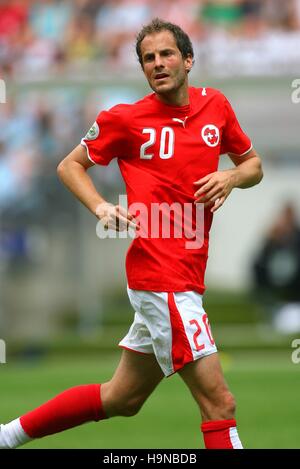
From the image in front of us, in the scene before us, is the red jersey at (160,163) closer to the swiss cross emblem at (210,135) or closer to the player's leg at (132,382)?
the swiss cross emblem at (210,135)

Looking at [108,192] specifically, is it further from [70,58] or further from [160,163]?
[160,163]

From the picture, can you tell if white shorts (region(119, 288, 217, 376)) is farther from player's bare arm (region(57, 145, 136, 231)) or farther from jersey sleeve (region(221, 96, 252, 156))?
jersey sleeve (region(221, 96, 252, 156))

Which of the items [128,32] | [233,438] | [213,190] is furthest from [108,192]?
[233,438]

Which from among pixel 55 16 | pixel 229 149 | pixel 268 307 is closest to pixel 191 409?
pixel 229 149

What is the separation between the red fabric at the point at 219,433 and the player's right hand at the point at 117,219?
3.43 ft

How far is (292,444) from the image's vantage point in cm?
769

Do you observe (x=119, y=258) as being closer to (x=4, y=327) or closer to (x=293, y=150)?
(x=4, y=327)

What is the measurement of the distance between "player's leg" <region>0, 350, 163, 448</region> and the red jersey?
49 centimetres

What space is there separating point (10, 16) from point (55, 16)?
0.80 m

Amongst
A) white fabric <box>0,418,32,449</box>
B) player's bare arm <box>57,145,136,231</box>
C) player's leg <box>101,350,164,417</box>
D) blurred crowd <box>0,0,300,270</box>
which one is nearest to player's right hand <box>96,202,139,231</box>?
player's bare arm <box>57,145,136,231</box>

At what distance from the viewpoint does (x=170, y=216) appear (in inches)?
238

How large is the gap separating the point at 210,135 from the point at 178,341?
1.11m

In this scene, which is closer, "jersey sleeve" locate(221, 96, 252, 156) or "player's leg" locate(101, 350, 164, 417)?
"player's leg" locate(101, 350, 164, 417)

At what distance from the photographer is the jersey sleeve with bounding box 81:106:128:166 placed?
6.09 metres
